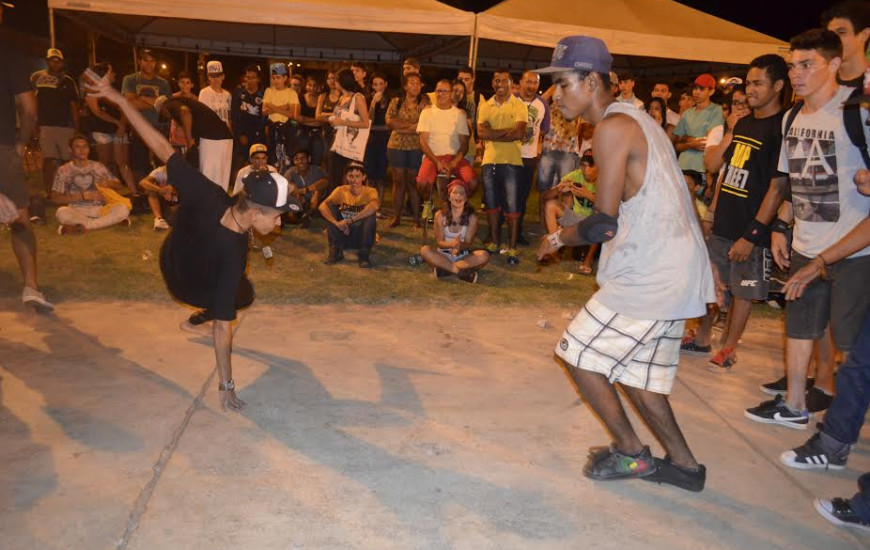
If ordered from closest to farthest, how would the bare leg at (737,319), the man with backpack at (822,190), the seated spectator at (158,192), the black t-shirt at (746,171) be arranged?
the man with backpack at (822,190)
the black t-shirt at (746,171)
the bare leg at (737,319)
the seated spectator at (158,192)

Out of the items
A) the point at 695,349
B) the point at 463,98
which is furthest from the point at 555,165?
the point at 695,349

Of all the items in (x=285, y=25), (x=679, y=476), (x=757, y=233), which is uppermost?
(x=285, y=25)

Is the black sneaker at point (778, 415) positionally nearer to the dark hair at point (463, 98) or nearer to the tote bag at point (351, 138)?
the dark hair at point (463, 98)

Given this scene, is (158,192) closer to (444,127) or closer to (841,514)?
(444,127)

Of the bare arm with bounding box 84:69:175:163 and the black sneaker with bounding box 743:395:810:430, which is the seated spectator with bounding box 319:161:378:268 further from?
the black sneaker with bounding box 743:395:810:430

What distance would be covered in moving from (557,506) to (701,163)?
5.48 m

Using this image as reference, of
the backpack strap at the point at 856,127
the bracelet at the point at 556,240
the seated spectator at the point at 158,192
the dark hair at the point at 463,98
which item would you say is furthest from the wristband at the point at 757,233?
the seated spectator at the point at 158,192

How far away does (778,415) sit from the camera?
4.17 m

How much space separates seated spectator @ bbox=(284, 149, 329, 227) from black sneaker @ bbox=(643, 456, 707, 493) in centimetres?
649

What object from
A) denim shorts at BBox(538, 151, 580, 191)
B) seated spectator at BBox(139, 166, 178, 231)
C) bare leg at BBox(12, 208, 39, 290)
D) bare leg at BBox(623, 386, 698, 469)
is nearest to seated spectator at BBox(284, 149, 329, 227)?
seated spectator at BBox(139, 166, 178, 231)

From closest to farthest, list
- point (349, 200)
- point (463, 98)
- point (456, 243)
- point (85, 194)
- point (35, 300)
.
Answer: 1. point (35, 300)
2. point (456, 243)
3. point (349, 200)
4. point (85, 194)
5. point (463, 98)

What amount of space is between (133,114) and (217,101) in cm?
660

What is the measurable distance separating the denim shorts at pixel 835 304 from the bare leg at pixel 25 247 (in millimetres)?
5268

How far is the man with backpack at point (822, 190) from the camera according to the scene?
3641mm
